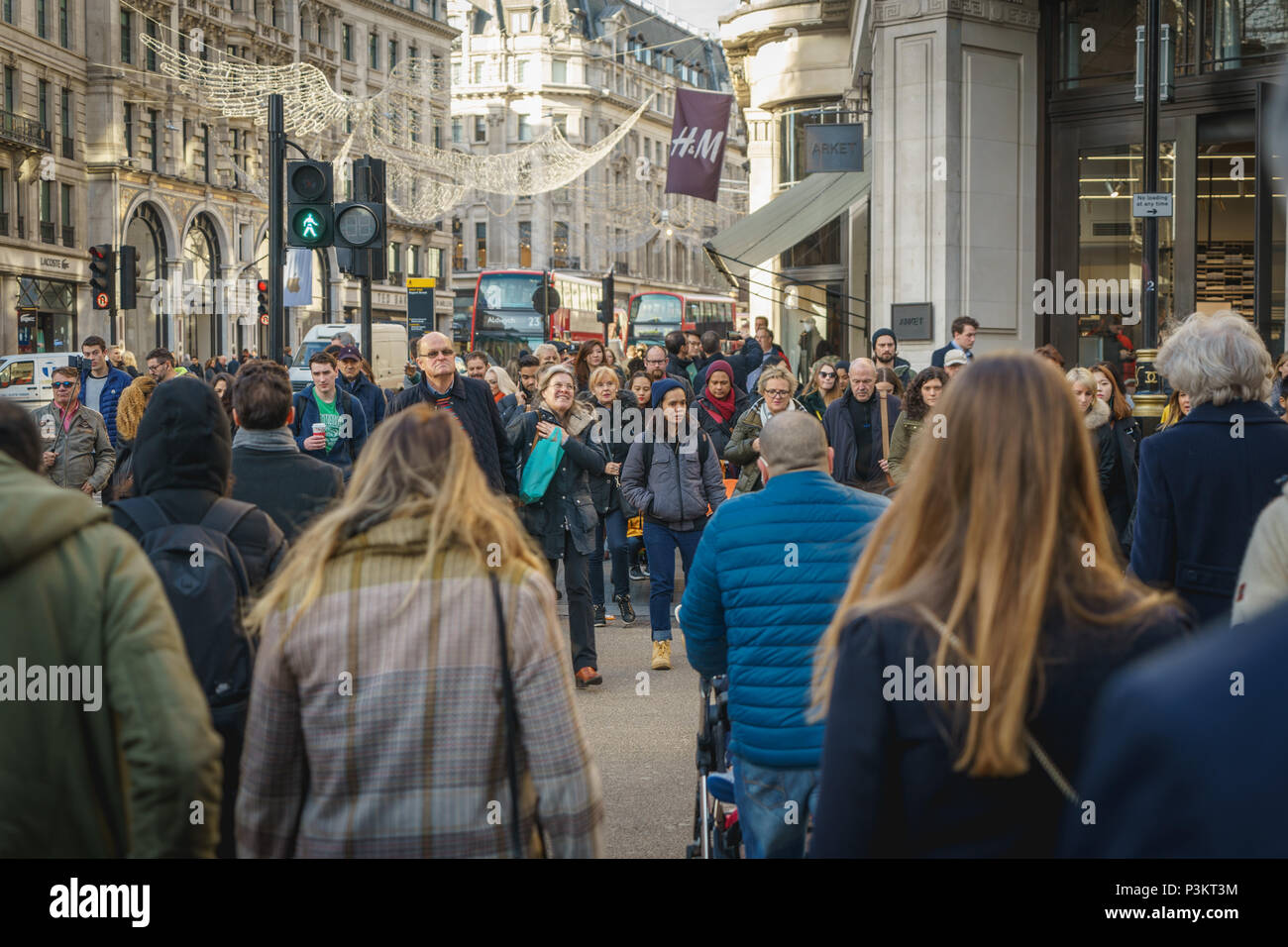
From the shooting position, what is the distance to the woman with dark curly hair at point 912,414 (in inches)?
364

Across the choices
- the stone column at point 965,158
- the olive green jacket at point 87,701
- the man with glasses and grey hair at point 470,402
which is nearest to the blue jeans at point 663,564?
the man with glasses and grey hair at point 470,402

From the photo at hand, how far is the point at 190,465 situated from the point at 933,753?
8.50 feet

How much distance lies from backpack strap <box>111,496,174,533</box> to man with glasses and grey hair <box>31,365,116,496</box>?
23.7ft

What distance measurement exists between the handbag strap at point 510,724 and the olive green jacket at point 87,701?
59 centimetres

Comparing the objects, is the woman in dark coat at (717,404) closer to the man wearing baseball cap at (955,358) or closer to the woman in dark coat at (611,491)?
the woman in dark coat at (611,491)

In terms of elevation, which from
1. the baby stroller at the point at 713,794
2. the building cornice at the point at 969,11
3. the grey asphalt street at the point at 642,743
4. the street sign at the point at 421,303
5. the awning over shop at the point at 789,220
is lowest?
the grey asphalt street at the point at 642,743

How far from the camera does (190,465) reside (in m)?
4.13

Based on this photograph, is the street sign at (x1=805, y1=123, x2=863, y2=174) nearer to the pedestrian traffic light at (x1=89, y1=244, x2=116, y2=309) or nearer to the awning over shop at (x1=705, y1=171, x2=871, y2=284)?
the awning over shop at (x1=705, y1=171, x2=871, y2=284)

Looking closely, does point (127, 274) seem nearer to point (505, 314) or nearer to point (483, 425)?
point (505, 314)

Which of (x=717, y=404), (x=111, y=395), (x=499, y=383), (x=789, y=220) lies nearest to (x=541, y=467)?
(x=717, y=404)
